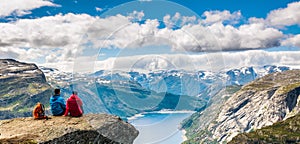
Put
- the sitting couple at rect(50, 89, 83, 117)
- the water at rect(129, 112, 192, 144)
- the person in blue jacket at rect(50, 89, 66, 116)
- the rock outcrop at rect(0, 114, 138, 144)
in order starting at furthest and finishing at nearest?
the person in blue jacket at rect(50, 89, 66, 116)
the sitting couple at rect(50, 89, 83, 117)
the rock outcrop at rect(0, 114, 138, 144)
the water at rect(129, 112, 192, 144)

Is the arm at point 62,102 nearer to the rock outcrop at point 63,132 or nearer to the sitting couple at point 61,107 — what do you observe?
the sitting couple at point 61,107

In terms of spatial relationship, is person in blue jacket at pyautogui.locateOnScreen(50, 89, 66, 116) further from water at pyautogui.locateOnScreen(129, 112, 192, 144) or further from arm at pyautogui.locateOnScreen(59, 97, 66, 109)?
water at pyautogui.locateOnScreen(129, 112, 192, 144)

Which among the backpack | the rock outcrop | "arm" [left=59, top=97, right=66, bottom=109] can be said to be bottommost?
the rock outcrop

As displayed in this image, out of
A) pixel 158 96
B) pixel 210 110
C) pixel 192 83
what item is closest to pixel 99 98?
pixel 158 96

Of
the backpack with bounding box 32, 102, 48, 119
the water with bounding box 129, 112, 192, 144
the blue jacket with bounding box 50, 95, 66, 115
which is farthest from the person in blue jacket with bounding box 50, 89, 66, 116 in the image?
the water with bounding box 129, 112, 192, 144

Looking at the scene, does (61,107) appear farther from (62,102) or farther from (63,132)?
(63,132)

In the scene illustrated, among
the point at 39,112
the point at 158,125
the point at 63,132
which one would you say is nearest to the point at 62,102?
the point at 39,112

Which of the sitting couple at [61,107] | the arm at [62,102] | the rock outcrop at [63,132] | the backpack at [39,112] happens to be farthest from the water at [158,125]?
the backpack at [39,112]
